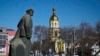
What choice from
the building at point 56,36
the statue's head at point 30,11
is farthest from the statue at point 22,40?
the building at point 56,36

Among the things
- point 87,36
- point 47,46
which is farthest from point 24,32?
point 47,46

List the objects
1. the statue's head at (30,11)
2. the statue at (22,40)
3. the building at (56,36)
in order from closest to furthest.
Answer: the statue at (22,40)
the statue's head at (30,11)
the building at (56,36)

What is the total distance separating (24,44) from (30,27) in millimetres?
723

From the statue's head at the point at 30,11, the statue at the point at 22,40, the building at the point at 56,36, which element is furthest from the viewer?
the building at the point at 56,36

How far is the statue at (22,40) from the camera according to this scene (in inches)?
507

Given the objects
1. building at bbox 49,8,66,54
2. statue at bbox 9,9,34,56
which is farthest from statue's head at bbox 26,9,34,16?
building at bbox 49,8,66,54

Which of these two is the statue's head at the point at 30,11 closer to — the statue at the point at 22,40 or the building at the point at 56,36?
the statue at the point at 22,40

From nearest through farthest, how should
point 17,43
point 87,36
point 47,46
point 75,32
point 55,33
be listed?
point 17,43 < point 87,36 < point 75,32 < point 47,46 < point 55,33

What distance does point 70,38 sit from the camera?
91.4 metres

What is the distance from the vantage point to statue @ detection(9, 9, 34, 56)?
507 inches

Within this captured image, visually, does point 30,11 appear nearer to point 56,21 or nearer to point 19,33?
point 19,33

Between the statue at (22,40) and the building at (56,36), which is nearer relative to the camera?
the statue at (22,40)

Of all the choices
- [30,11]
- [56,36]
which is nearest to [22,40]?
[30,11]

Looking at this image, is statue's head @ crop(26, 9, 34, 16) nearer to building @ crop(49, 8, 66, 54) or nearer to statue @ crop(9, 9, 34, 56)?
statue @ crop(9, 9, 34, 56)
